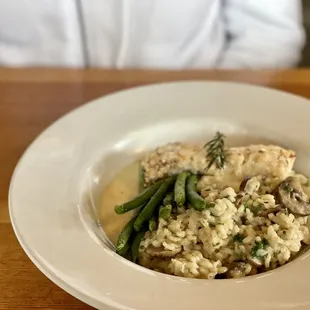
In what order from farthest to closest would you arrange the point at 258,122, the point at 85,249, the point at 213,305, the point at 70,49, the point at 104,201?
the point at 70,49 < the point at 258,122 < the point at 104,201 < the point at 85,249 < the point at 213,305

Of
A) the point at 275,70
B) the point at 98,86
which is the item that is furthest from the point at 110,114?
the point at 275,70

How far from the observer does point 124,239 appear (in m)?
0.96

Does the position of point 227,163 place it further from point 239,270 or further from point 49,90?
point 49,90

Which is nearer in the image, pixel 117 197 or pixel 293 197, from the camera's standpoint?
pixel 293 197

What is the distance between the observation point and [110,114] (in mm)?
1259

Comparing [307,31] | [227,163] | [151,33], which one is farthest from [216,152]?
[307,31]

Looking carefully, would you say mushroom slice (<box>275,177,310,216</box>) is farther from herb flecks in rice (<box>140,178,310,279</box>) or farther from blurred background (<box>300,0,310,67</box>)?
blurred background (<box>300,0,310,67</box>)

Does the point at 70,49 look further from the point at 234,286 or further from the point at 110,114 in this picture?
the point at 234,286

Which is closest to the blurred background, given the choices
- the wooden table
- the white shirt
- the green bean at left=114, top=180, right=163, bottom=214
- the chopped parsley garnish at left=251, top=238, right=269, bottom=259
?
the white shirt

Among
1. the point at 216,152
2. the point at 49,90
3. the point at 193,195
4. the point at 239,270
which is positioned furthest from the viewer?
the point at 49,90

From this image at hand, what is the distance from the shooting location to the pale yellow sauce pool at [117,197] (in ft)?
3.37

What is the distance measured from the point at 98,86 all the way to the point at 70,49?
229 millimetres

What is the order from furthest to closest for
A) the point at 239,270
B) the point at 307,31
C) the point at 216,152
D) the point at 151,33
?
the point at 307,31, the point at 151,33, the point at 216,152, the point at 239,270

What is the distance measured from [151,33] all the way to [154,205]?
0.76 meters
